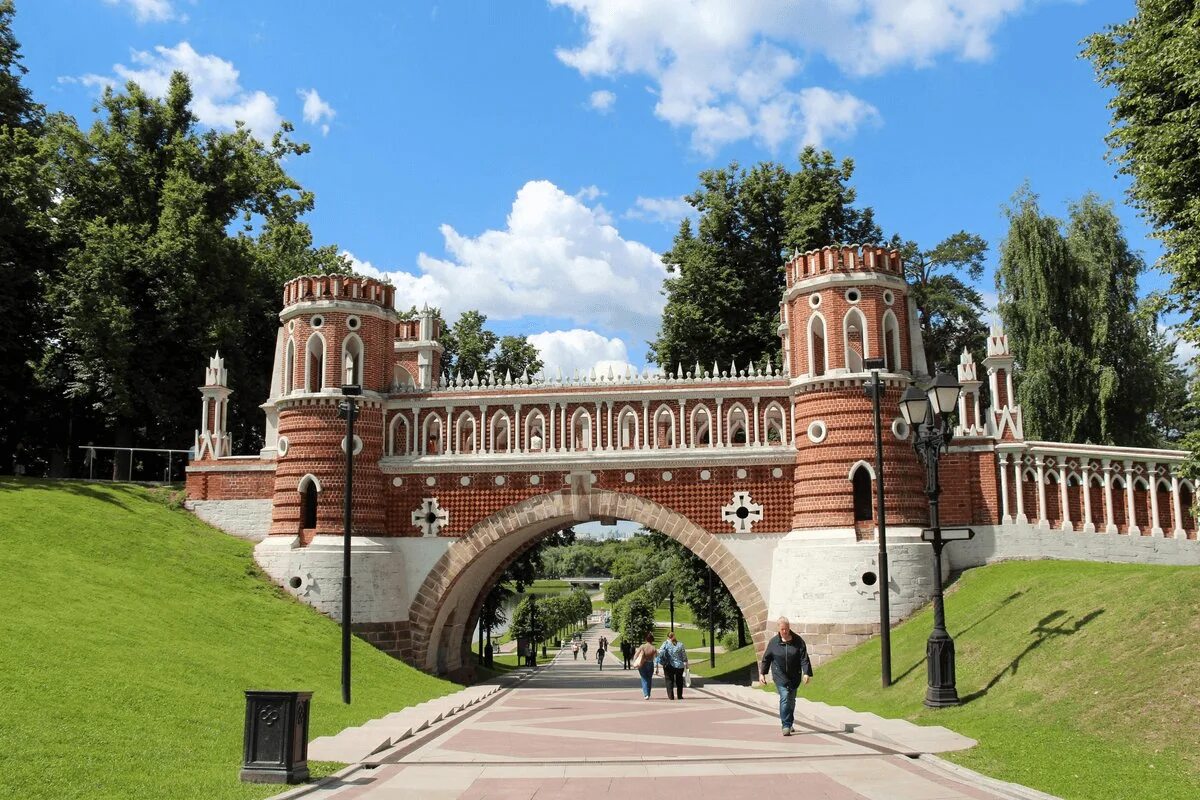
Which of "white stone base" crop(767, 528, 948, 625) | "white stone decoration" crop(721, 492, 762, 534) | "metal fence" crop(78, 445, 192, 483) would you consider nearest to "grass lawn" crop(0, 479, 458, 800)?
"metal fence" crop(78, 445, 192, 483)

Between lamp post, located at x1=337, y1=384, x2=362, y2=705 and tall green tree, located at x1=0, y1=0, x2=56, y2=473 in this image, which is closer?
lamp post, located at x1=337, y1=384, x2=362, y2=705

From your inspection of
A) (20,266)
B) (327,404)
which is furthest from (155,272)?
(327,404)

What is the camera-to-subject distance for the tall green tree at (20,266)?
98.9 ft

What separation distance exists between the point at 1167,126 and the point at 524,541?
62.3ft

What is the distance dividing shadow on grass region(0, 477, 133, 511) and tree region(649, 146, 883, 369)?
17.8m

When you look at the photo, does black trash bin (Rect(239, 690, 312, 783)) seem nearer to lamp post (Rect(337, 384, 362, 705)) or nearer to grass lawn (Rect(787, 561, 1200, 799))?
Result: grass lawn (Rect(787, 561, 1200, 799))

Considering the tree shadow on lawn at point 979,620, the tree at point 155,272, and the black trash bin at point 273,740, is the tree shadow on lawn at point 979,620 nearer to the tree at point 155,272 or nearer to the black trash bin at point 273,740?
the black trash bin at point 273,740

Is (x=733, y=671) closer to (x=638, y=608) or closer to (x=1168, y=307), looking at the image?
(x=1168, y=307)

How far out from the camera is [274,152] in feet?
134

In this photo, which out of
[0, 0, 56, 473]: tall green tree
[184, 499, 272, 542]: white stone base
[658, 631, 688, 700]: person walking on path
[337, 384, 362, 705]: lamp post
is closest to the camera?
[337, 384, 362, 705]: lamp post

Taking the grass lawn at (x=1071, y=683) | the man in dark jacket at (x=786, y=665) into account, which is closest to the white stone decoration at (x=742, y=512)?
the grass lawn at (x=1071, y=683)

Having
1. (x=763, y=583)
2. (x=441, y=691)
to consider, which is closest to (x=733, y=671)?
(x=763, y=583)

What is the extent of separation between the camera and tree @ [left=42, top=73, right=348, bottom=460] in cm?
3106

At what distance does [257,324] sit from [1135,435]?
103ft
